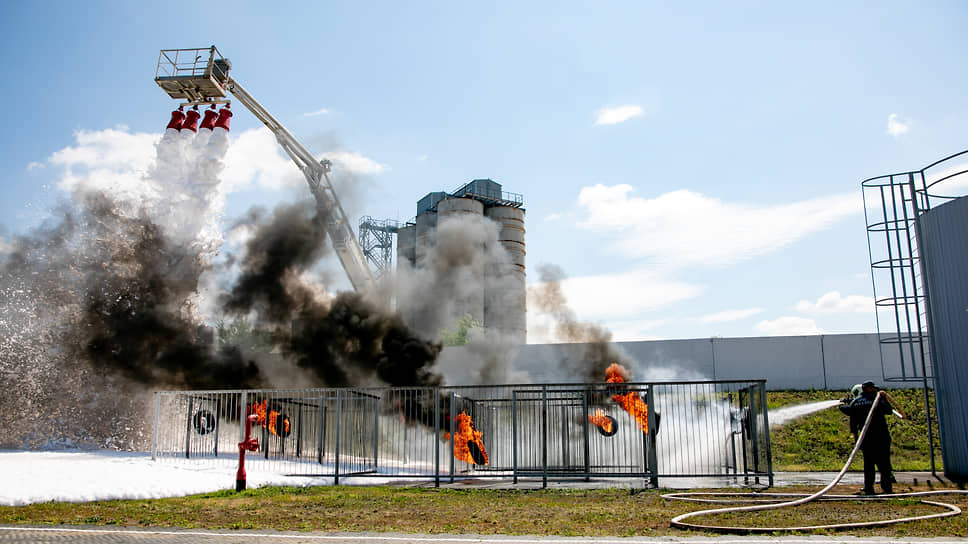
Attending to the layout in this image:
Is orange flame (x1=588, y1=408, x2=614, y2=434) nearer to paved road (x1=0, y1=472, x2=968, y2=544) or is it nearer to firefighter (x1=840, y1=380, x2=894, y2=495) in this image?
firefighter (x1=840, y1=380, x2=894, y2=495)

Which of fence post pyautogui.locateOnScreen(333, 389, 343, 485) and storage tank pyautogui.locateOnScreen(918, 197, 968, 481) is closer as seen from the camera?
storage tank pyautogui.locateOnScreen(918, 197, 968, 481)

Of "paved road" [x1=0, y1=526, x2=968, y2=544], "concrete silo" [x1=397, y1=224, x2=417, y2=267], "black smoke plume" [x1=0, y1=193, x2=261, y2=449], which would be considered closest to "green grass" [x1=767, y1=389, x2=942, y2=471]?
"paved road" [x1=0, y1=526, x2=968, y2=544]

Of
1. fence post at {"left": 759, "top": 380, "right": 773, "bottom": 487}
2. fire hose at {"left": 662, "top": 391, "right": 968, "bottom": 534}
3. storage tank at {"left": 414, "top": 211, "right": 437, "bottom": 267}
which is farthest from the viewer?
storage tank at {"left": 414, "top": 211, "right": 437, "bottom": 267}

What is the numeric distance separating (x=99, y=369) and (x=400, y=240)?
1440 inches

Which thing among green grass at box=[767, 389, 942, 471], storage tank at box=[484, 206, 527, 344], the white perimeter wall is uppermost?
storage tank at box=[484, 206, 527, 344]

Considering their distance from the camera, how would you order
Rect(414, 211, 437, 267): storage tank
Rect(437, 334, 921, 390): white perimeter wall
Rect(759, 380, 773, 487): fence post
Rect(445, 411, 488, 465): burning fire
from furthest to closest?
Rect(414, 211, 437, 267): storage tank → Rect(437, 334, 921, 390): white perimeter wall → Rect(445, 411, 488, 465): burning fire → Rect(759, 380, 773, 487): fence post

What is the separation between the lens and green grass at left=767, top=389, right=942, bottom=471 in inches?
734

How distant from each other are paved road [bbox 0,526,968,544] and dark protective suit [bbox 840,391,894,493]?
504 centimetres

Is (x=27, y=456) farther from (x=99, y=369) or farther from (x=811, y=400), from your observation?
(x=811, y=400)

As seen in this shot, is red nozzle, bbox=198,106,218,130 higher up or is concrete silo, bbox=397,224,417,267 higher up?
concrete silo, bbox=397,224,417,267

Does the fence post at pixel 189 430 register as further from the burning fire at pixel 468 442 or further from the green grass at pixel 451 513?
the burning fire at pixel 468 442

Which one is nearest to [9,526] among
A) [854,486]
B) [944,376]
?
[854,486]

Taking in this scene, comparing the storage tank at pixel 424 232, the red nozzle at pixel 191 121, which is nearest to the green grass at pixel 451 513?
the red nozzle at pixel 191 121

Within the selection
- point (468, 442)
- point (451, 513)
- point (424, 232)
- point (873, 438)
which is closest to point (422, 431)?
point (468, 442)
